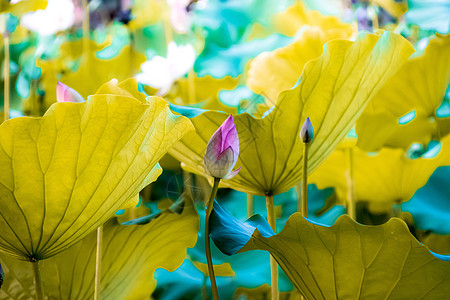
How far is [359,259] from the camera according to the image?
36cm

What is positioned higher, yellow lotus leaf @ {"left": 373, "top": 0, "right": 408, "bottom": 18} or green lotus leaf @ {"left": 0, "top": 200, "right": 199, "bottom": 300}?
yellow lotus leaf @ {"left": 373, "top": 0, "right": 408, "bottom": 18}

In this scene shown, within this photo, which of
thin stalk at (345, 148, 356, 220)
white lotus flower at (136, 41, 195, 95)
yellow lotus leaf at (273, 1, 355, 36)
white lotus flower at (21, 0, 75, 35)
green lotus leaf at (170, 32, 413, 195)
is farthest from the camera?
white lotus flower at (21, 0, 75, 35)

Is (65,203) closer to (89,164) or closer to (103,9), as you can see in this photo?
(89,164)

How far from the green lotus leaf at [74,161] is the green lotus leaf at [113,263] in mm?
108

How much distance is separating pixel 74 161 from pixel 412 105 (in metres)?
0.55

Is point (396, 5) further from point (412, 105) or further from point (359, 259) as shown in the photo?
point (359, 259)

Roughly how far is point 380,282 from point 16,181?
Result: 26 centimetres

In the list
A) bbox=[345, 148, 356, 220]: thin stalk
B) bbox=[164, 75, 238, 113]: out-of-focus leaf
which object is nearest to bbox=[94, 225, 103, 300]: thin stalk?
bbox=[345, 148, 356, 220]: thin stalk

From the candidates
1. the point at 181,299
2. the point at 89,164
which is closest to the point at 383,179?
the point at 181,299

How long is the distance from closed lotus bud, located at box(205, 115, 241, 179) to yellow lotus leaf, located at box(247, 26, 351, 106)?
29 cm

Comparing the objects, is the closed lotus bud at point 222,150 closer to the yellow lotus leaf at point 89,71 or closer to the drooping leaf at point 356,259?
the drooping leaf at point 356,259

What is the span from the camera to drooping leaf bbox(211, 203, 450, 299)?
36 centimetres

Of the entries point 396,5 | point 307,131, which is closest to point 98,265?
point 307,131

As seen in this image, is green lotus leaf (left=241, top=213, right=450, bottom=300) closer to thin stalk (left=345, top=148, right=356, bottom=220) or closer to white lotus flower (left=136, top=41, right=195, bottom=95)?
thin stalk (left=345, top=148, right=356, bottom=220)
